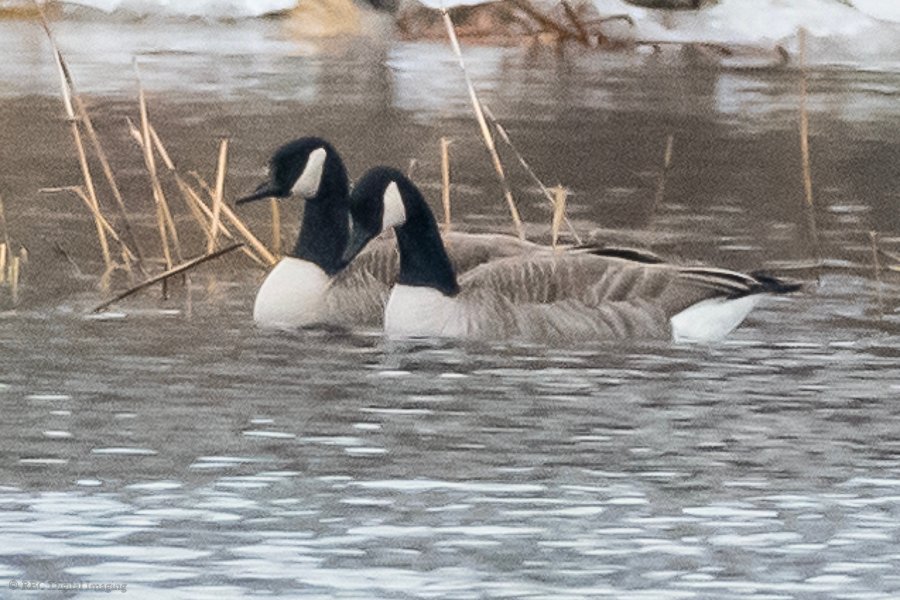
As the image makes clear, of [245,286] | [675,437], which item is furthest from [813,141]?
[675,437]

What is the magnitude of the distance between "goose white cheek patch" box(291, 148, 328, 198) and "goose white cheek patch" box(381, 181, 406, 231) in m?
0.63

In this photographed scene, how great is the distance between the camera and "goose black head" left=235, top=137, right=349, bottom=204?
978 cm

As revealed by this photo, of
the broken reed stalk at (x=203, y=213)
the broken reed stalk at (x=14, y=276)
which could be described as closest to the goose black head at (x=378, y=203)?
the broken reed stalk at (x=203, y=213)

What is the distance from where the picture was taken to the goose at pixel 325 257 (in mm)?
9328

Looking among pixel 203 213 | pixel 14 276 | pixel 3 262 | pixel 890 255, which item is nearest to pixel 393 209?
pixel 203 213

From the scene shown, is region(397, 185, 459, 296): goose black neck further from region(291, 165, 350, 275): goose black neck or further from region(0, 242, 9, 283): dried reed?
region(0, 242, 9, 283): dried reed

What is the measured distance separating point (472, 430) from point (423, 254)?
1.99 m

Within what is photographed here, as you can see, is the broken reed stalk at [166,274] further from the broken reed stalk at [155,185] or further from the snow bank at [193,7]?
the snow bank at [193,7]

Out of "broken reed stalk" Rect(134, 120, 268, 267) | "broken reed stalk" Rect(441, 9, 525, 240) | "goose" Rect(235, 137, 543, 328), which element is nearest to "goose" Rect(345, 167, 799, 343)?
"goose" Rect(235, 137, 543, 328)

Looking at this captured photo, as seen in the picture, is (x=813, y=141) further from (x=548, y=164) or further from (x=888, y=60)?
(x=888, y=60)

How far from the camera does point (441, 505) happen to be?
20.3 feet

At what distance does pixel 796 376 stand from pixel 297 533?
2777mm

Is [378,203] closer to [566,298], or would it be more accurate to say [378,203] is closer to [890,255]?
[566,298]

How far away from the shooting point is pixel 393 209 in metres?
9.25
